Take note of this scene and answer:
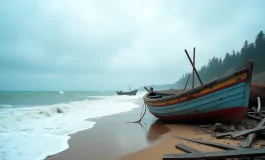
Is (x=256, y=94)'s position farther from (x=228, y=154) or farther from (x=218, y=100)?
(x=228, y=154)

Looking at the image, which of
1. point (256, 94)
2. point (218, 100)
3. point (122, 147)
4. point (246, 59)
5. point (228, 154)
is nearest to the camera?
point (228, 154)

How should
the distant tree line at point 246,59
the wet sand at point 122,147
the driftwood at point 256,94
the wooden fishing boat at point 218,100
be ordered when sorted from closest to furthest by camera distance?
the wet sand at point 122,147 → the wooden fishing boat at point 218,100 → the driftwood at point 256,94 → the distant tree line at point 246,59

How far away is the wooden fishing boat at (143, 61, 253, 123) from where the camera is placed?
5.85 metres

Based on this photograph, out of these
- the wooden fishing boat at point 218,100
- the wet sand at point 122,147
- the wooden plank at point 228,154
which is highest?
the wooden fishing boat at point 218,100

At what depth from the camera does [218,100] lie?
620 cm

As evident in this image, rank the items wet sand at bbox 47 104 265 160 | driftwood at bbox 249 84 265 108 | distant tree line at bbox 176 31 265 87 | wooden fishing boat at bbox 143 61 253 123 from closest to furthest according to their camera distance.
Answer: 1. wet sand at bbox 47 104 265 160
2. wooden fishing boat at bbox 143 61 253 123
3. driftwood at bbox 249 84 265 108
4. distant tree line at bbox 176 31 265 87

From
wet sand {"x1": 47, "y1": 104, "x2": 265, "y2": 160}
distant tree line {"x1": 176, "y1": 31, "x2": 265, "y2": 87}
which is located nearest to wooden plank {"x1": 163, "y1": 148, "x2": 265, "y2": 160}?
wet sand {"x1": 47, "y1": 104, "x2": 265, "y2": 160}

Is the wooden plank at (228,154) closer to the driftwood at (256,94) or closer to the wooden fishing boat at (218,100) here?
the wooden fishing boat at (218,100)

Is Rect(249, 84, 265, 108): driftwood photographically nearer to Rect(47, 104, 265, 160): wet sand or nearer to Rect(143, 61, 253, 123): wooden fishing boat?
Rect(143, 61, 253, 123): wooden fishing boat

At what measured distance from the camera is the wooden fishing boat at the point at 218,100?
585 cm

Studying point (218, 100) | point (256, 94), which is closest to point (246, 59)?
point (256, 94)

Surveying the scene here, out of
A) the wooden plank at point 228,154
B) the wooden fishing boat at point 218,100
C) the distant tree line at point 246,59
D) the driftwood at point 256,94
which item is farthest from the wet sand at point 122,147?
the distant tree line at point 246,59

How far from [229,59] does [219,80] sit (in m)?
76.7

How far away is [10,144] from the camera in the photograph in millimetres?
5391
